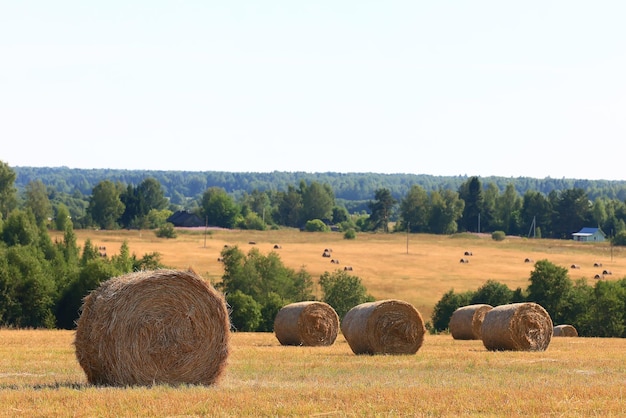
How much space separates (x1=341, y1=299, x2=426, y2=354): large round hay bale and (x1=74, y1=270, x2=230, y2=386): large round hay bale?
7987 millimetres

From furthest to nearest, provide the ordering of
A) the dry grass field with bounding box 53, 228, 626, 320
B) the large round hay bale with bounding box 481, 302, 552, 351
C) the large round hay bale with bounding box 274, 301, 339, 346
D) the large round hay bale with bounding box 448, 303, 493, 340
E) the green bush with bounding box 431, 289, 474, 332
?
the dry grass field with bounding box 53, 228, 626, 320 < the green bush with bounding box 431, 289, 474, 332 < the large round hay bale with bounding box 448, 303, 493, 340 < the large round hay bale with bounding box 274, 301, 339, 346 < the large round hay bale with bounding box 481, 302, 552, 351

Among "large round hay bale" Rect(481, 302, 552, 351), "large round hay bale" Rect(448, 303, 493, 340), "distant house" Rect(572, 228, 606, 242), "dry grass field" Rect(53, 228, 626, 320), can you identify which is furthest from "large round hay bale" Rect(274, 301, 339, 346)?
"distant house" Rect(572, 228, 606, 242)

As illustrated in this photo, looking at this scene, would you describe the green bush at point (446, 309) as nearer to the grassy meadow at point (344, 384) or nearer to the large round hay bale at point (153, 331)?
the grassy meadow at point (344, 384)

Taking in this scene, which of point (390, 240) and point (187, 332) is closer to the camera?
point (187, 332)

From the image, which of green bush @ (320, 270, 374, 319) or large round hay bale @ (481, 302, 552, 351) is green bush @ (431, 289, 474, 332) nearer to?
green bush @ (320, 270, 374, 319)

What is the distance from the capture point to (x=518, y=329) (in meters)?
30.4

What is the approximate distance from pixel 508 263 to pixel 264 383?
9383 centimetres

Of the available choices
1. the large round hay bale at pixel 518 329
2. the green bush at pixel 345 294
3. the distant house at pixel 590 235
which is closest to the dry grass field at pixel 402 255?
the green bush at pixel 345 294

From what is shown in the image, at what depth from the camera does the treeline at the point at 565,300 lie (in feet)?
180

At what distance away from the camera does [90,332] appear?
19688 mm

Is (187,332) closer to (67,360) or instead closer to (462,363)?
(67,360)

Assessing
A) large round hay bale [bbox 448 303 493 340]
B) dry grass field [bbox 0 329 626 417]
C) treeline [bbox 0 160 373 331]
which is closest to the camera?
dry grass field [bbox 0 329 626 417]

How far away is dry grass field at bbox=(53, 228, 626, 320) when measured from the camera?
89438 millimetres

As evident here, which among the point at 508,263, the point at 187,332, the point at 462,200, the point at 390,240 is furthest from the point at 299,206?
the point at 187,332
